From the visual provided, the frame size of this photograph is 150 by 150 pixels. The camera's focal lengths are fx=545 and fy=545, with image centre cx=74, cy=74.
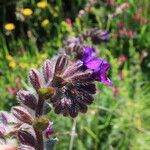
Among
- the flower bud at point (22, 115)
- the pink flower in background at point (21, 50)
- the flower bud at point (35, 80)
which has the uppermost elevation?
the pink flower in background at point (21, 50)

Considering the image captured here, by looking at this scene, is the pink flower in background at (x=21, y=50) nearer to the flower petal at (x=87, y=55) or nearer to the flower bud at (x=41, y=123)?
the flower petal at (x=87, y=55)

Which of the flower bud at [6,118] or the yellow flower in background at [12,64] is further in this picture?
the yellow flower in background at [12,64]

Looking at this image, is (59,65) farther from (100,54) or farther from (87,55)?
(100,54)

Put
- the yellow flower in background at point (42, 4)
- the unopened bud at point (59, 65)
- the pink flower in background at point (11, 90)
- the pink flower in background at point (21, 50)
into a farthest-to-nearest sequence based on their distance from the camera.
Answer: the yellow flower in background at point (42, 4) < the pink flower in background at point (21, 50) < the pink flower in background at point (11, 90) < the unopened bud at point (59, 65)

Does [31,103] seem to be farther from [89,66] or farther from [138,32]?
[138,32]

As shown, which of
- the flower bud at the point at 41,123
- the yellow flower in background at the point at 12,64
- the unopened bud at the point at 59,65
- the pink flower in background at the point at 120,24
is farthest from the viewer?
the pink flower in background at the point at 120,24

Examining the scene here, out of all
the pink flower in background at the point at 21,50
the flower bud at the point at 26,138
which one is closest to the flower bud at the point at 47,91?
the flower bud at the point at 26,138

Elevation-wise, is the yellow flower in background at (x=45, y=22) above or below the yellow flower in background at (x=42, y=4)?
below

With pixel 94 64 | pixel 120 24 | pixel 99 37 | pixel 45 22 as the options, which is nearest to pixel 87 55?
pixel 94 64
